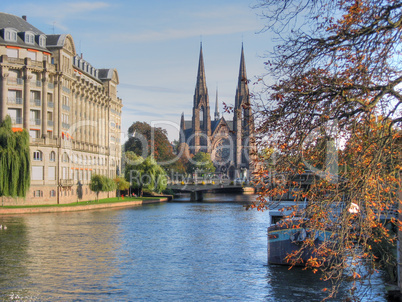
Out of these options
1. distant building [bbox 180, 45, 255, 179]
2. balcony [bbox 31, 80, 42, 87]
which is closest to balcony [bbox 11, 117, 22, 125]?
balcony [bbox 31, 80, 42, 87]

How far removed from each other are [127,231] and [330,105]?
106ft

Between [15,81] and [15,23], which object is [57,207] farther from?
[15,23]

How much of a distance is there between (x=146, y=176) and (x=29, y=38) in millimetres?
32314

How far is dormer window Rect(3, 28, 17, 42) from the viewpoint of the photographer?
59.5 m

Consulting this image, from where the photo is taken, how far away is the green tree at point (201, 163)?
15693 centimetres

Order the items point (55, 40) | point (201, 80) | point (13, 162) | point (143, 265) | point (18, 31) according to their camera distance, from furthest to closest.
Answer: point (201, 80) < point (55, 40) < point (18, 31) < point (13, 162) < point (143, 265)

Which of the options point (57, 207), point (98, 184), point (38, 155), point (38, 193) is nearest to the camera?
point (57, 207)

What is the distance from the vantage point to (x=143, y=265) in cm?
2781

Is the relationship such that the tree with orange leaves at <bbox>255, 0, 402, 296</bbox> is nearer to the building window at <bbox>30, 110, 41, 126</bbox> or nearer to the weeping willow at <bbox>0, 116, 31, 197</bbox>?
the weeping willow at <bbox>0, 116, 31, 197</bbox>

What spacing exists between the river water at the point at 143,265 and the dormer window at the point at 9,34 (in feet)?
76.9

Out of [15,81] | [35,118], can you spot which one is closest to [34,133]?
[35,118]

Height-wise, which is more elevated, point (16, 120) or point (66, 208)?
point (16, 120)

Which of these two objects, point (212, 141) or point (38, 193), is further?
point (212, 141)

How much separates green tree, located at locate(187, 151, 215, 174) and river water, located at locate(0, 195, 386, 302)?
110898mm
